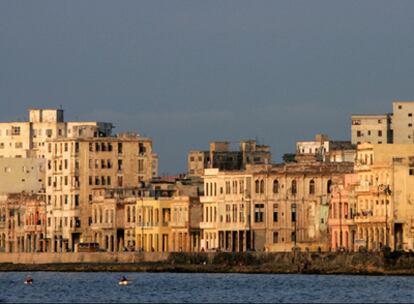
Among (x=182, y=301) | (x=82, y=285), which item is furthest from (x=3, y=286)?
(x=182, y=301)

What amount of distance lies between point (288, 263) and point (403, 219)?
1074 cm

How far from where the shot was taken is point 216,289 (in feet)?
555

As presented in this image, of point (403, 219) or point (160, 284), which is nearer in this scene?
point (160, 284)

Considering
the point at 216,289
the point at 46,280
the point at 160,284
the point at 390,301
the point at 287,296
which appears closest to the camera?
the point at 390,301

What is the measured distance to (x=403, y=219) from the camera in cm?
19975

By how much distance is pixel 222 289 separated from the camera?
16862 cm

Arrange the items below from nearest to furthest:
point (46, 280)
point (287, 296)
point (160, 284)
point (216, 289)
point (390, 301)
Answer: point (390, 301), point (287, 296), point (216, 289), point (160, 284), point (46, 280)

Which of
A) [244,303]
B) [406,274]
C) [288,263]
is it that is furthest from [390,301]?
[288,263]

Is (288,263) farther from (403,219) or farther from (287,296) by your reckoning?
(287,296)

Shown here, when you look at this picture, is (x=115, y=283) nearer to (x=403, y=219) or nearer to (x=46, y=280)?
(x=46, y=280)

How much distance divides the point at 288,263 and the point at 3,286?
2701cm

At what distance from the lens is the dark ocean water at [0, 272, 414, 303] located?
15400 cm

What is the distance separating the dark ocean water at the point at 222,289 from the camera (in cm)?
15400

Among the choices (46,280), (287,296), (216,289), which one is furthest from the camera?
(46,280)
